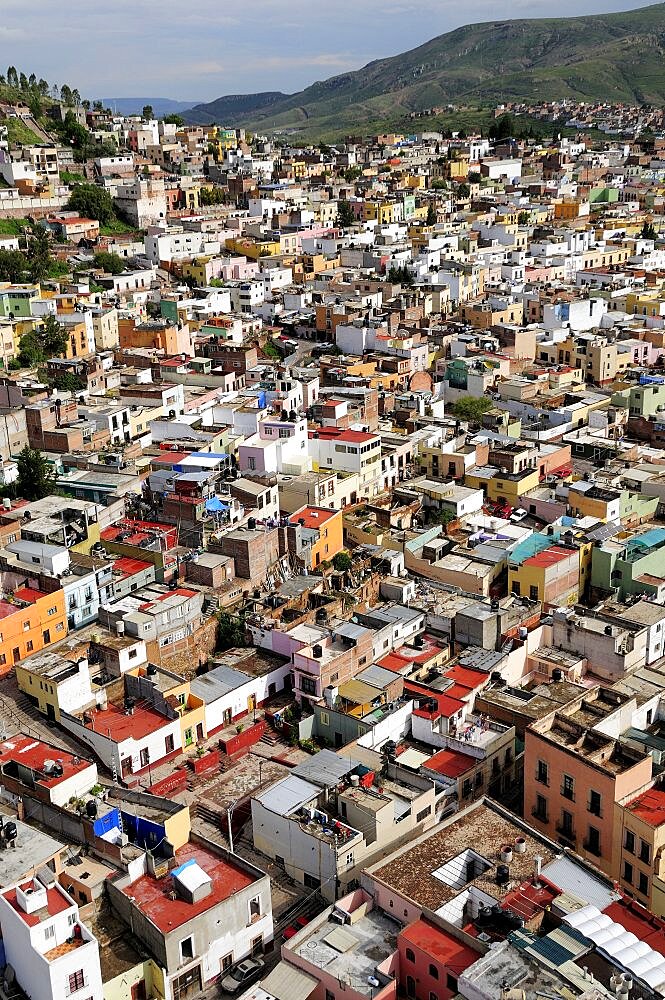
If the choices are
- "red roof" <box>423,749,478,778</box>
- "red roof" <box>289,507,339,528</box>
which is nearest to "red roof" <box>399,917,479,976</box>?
"red roof" <box>423,749,478,778</box>

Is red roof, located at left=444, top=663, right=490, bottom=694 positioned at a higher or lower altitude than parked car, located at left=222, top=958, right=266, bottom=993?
higher

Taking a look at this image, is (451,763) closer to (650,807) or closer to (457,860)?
(457,860)

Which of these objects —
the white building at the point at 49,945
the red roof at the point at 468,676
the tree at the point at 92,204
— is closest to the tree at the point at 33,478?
the red roof at the point at 468,676

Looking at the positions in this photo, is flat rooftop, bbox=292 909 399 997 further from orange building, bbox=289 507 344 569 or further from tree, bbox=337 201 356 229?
tree, bbox=337 201 356 229

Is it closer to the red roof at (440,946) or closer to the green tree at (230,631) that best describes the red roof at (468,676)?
the green tree at (230,631)

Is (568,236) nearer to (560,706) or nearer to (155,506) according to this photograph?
(155,506)

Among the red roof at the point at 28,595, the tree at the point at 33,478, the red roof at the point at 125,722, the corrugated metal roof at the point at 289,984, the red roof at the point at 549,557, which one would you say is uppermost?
the tree at the point at 33,478
